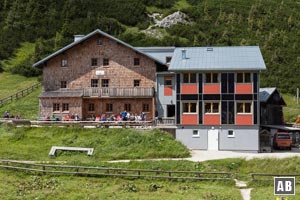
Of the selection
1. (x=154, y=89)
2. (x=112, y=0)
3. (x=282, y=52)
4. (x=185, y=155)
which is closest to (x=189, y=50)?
(x=154, y=89)

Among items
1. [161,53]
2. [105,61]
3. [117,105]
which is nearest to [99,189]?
[117,105]

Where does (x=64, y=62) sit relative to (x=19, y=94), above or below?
above

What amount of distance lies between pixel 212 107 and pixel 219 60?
4.16 metres

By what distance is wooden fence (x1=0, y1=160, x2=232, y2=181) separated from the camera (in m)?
33.8

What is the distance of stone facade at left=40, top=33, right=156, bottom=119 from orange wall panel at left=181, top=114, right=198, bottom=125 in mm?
6321

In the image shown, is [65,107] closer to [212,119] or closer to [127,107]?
[127,107]

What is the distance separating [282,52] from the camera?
9944 centimetres

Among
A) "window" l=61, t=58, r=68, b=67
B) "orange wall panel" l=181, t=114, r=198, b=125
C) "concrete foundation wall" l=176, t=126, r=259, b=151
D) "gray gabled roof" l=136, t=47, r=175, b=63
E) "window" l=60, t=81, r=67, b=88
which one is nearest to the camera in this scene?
"concrete foundation wall" l=176, t=126, r=259, b=151

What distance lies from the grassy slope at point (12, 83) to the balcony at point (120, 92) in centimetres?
2447

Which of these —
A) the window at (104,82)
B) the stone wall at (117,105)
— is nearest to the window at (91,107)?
the stone wall at (117,105)

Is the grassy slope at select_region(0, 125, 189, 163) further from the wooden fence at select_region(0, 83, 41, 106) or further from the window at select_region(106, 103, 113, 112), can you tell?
the wooden fence at select_region(0, 83, 41, 106)

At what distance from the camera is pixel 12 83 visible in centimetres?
8269

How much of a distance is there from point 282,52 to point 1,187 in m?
75.5

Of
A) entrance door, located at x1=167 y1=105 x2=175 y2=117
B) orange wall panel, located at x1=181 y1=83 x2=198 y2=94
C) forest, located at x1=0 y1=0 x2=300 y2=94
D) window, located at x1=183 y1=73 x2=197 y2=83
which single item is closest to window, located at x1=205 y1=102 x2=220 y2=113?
orange wall panel, located at x1=181 y1=83 x2=198 y2=94
